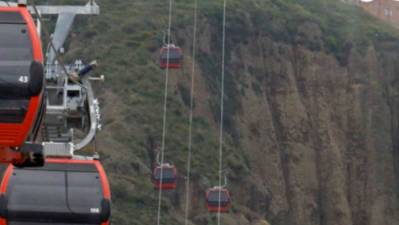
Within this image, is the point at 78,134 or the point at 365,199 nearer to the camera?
the point at 78,134

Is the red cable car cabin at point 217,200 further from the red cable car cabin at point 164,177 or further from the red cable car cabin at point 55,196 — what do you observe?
the red cable car cabin at point 55,196

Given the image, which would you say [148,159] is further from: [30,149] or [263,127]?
[30,149]

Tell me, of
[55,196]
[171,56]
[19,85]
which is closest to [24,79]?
[19,85]

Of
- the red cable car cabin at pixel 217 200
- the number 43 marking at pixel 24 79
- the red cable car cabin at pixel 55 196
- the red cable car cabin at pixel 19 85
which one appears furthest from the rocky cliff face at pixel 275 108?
the number 43 marking at pixel 24 79

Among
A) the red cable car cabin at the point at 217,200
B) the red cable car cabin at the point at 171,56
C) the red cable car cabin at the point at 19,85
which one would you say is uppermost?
the red cable car cabin at the point at 19,85

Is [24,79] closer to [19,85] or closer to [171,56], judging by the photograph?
[19,85]

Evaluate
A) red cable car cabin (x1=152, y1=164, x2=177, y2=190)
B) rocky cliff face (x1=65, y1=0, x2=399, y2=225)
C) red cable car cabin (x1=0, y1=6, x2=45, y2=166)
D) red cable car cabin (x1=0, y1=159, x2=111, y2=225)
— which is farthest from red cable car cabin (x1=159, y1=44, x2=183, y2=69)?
red cable car cabin (x1=0, y1=6, x2=45, y2=166)

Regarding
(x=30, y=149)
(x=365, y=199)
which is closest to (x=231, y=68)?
(x=365, y=199)
